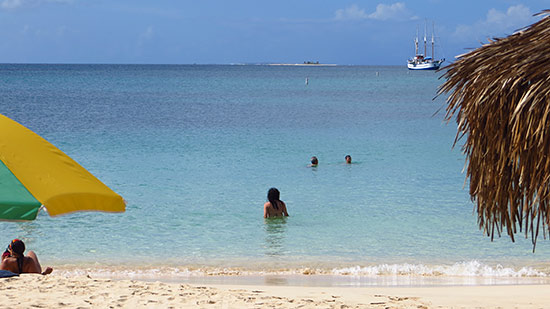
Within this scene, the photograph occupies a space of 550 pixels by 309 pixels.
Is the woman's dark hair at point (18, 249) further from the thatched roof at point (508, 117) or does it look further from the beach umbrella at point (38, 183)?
the thatched roof at point (508, 117)

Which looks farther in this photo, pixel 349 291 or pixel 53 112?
pixel 53 112

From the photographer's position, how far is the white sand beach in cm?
673

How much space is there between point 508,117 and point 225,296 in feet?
12.3

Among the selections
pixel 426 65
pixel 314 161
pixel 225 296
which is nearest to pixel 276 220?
pixel 225 296

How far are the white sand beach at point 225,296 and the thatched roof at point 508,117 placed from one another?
219 centimetres

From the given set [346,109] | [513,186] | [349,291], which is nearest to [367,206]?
[349,291]

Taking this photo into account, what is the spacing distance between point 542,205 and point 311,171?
1389cm

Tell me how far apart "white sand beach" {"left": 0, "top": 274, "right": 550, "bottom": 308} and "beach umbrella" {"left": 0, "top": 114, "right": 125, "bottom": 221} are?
9.43ft

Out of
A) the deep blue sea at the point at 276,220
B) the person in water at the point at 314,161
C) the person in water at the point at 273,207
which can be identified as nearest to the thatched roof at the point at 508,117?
the deep blue sea at the point at 276,220

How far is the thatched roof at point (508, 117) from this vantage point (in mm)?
4547

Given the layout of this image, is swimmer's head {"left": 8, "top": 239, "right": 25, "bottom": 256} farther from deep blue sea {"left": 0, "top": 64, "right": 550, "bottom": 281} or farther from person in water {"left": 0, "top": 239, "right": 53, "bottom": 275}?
deep blue sea {"left": 0, "top": 64, "right": 550, "bottom": 281}

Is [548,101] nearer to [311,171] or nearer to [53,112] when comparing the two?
[311,171]

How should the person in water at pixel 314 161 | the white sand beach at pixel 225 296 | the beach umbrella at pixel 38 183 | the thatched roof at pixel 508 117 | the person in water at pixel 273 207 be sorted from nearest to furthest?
the beach umbrella at pixel 38 183
the thatched roof at pixel 508 117
the white sand beach at pixel 225 296
the person in water at pixel 273 207
the person in water at pixel 314 161

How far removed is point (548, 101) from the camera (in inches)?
174
